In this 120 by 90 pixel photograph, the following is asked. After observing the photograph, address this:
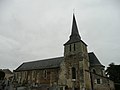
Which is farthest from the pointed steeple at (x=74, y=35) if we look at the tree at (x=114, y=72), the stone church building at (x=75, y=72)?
the tree at (x=114, y=72)

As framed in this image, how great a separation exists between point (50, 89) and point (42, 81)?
38.1 ft

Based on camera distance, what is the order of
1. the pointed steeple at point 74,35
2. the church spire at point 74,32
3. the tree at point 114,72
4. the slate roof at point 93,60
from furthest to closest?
the tree at point 114,72
the church spire at point 74,32
the slate roof at point 93,60
the pointed steeple at point 74,35

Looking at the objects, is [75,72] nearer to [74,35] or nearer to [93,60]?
[93,60]

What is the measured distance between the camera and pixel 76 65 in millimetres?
27625

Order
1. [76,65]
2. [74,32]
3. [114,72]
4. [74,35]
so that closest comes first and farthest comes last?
[76,65], [74,35], [74,32], [114,72]

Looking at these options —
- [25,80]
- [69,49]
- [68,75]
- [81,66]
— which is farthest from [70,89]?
[25,80]

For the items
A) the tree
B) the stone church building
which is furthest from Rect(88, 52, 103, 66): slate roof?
the tree

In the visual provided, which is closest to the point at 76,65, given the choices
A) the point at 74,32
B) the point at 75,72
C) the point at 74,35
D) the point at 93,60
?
the point at 75,72

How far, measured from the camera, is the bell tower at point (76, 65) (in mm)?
25781

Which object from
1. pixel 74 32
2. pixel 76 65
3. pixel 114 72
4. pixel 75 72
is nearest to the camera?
pixel 75 72

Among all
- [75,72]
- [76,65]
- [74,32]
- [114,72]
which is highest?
[74,32]

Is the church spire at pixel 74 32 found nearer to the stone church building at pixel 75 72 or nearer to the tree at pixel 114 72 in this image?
the stone church building at pixel 75 72

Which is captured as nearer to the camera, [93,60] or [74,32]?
[93,60]

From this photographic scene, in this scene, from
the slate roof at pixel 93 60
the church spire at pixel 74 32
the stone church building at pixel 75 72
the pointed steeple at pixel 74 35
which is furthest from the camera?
the church spire at pixel 74 32
